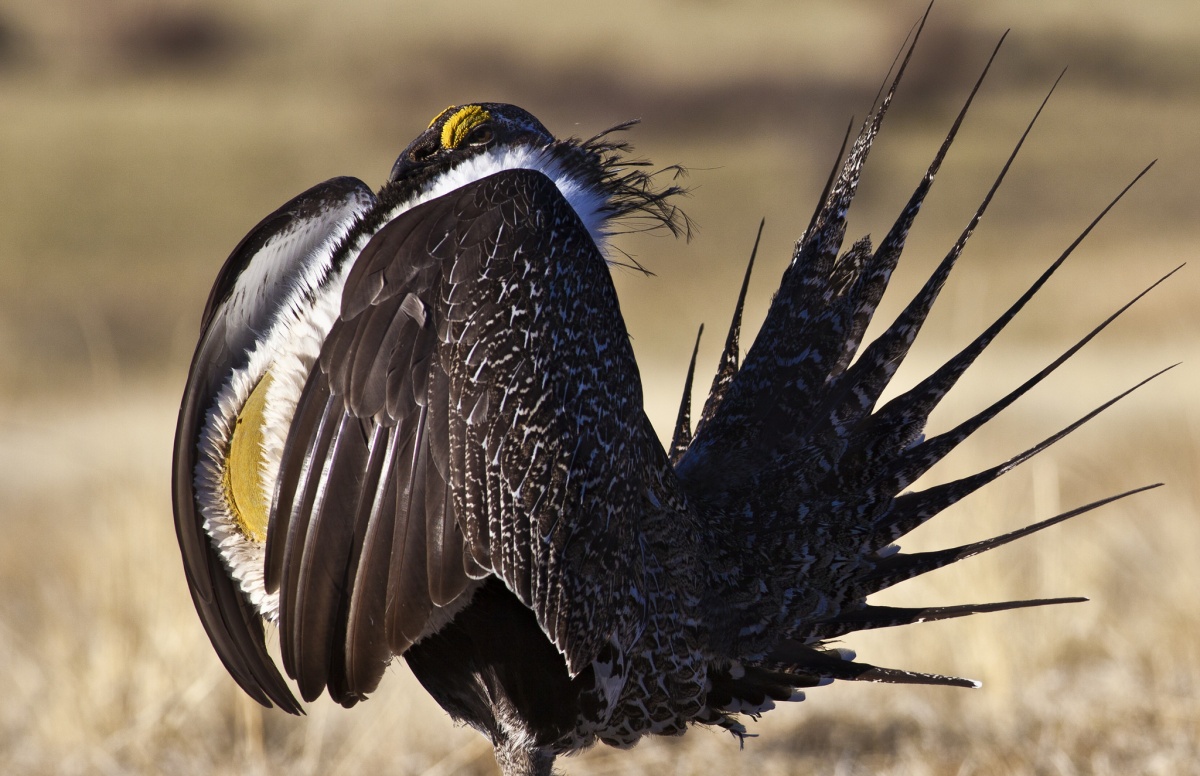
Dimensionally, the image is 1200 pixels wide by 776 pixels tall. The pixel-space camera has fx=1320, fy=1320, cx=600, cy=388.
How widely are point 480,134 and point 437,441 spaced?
27.7 inches

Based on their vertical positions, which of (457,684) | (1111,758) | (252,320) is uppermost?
(252,320)

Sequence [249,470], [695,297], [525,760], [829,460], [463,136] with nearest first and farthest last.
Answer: [249,470] → [463,136] → [525,760] → [829,460] → [695,297]

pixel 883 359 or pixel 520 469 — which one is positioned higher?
pixel 883 359

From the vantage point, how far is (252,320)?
2494 millimetres

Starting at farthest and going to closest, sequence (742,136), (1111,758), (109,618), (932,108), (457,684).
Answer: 1. (742,136)
2. (932,108)
3. (109,618)
4. (1111,758)
5. (457,684)

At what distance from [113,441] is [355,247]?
28.4ft

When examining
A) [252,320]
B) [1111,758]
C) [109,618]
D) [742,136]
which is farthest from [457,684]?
[742,136]

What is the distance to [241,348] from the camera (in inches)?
99.4

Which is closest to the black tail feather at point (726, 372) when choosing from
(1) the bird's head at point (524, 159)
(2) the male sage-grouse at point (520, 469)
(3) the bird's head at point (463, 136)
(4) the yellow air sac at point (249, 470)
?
(2) the male sage-grouse at point (520, 469)

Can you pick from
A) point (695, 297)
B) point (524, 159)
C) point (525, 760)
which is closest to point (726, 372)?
point (524, 159)

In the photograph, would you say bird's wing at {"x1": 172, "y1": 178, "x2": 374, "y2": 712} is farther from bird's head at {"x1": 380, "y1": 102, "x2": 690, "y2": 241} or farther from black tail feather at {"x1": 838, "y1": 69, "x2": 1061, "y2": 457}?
black tail feather at {"x1": 838, "y1": 69, "x2": 1061, "y2": 457}

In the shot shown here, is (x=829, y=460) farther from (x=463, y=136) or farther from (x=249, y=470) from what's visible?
(x=249, y=470)

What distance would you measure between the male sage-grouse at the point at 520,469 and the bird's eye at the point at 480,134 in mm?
11

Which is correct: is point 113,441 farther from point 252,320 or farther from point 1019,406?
point 252,320
